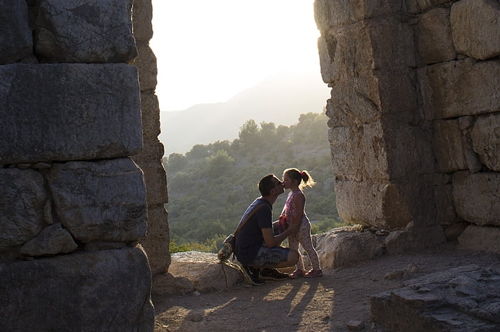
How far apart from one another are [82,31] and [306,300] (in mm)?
3314

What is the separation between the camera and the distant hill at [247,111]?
344 ft

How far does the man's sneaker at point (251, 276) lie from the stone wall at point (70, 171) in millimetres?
2922

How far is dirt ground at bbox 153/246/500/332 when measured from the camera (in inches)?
198

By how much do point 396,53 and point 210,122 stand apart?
117 metres

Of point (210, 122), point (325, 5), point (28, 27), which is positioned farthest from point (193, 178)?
point (210, 122)

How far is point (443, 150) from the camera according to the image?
23.2 ft

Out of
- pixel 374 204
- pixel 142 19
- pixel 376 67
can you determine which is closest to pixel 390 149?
pixel 374 204

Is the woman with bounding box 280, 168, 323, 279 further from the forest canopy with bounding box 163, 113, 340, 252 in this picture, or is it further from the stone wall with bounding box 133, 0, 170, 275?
the forest canopy with bounding box 163, 113, 340, 252

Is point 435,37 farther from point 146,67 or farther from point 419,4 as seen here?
point 146,67

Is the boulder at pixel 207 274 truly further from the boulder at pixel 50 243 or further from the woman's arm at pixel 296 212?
the boulder at pixel 50 243

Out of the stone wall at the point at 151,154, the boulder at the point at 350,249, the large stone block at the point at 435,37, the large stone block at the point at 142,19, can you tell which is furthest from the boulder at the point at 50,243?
the large stone block at the point at 435,37

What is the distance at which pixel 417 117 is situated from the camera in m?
7.13

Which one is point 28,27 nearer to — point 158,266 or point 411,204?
point 158,266

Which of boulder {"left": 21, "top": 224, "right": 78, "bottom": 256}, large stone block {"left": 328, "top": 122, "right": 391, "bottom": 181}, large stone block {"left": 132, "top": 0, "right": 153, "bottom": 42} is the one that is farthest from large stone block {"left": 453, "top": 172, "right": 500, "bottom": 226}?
boulder {"left": 21, "top": 224, "right": 78, "bottom": 256}
